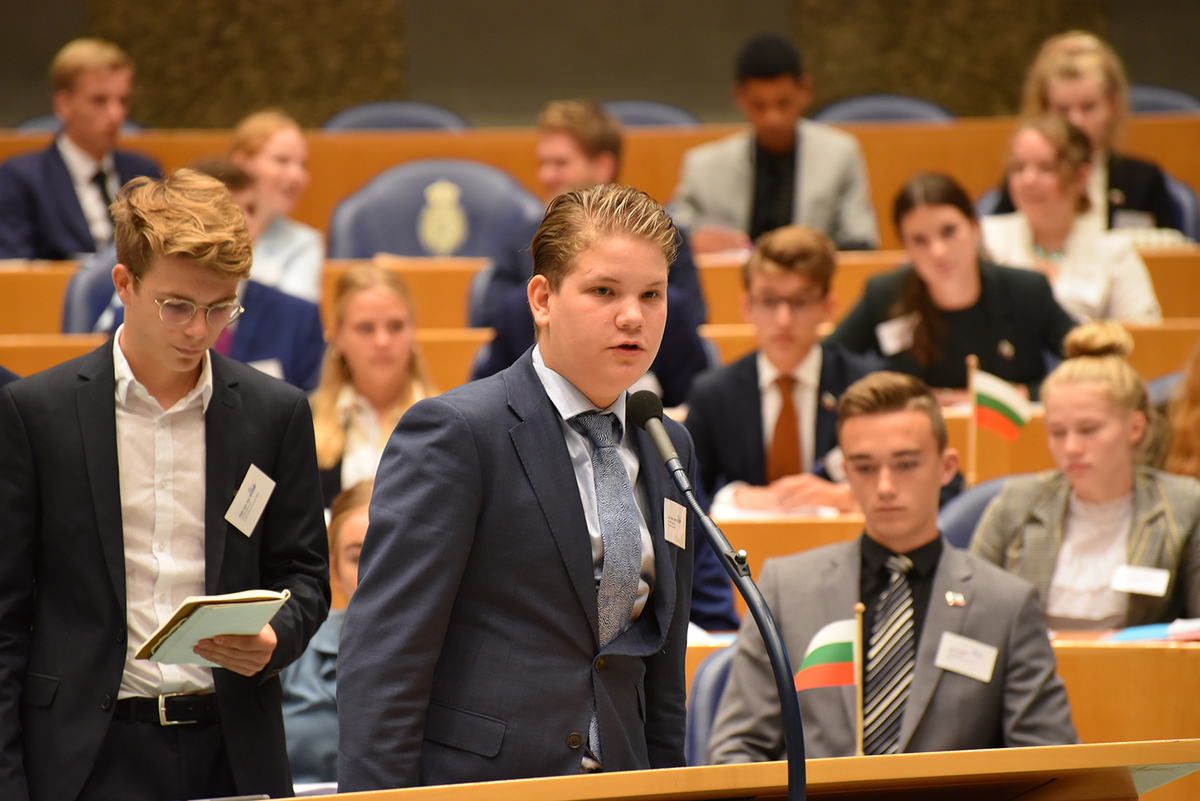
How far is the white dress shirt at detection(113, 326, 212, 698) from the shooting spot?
1752mm

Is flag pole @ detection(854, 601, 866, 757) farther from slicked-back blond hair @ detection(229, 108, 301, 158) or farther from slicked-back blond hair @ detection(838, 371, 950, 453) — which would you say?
slicked-back blond hair @ detection(229, 108, 301, 158)

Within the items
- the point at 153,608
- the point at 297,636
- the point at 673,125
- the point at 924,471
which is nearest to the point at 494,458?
the point at 297,636

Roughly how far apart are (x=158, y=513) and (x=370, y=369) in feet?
5.99

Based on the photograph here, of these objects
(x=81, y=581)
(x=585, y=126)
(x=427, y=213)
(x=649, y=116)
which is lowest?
(x=427, y=213)

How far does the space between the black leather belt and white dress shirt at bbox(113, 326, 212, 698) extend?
13 mm

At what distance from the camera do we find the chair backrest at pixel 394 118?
6504 millimetres

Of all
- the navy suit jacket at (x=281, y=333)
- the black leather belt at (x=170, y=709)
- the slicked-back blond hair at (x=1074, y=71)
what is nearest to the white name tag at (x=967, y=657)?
the black leather belt at (x=170, y=709)

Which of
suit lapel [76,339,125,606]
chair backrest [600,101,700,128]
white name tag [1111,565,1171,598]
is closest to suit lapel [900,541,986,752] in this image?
white name tag [1111,565,1171,598]

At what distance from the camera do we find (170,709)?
1.74 m

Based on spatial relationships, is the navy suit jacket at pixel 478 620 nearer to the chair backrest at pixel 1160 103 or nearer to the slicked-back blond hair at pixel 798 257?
the slicked-back blond hair at pixel 798 257

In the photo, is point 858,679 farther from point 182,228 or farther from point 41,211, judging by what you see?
point 41,211

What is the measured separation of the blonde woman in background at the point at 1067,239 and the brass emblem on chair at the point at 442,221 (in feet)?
7.24

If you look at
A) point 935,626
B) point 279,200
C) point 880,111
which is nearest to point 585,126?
point 279,200

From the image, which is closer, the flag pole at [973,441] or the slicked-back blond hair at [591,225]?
the slicked-back blond hair at [591,225]
